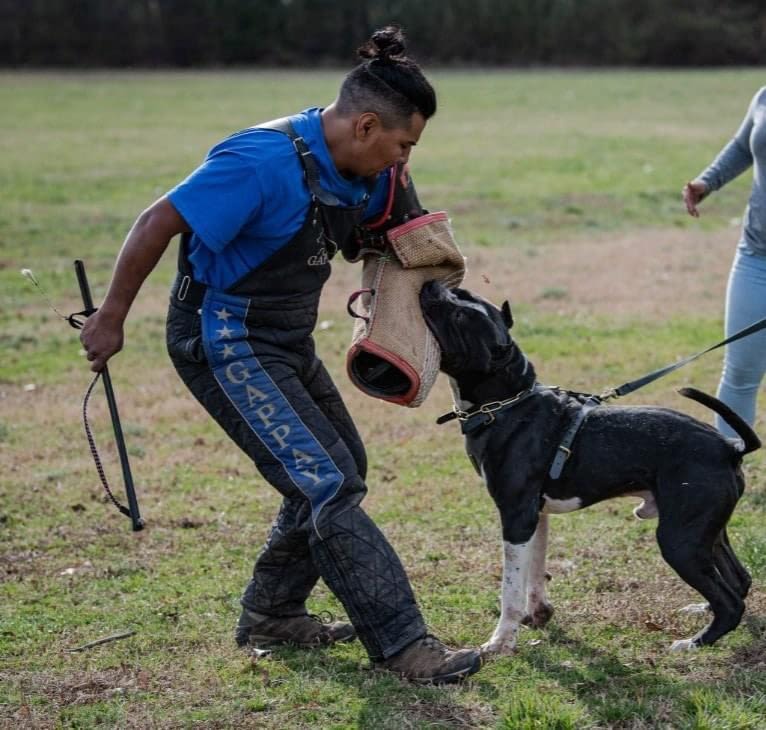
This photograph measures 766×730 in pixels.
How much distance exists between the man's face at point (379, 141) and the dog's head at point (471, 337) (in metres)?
0.61

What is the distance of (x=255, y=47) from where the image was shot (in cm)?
5822

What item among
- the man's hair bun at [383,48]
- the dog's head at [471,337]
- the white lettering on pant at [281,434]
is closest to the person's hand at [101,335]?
the white lettering on pant at [281,434]

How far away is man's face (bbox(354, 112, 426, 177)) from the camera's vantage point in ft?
13.8

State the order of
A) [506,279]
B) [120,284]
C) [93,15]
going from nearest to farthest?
[120,284] → [506,279] → [93,15]

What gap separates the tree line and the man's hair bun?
52701mm

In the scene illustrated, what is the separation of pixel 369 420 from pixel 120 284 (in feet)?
13.3

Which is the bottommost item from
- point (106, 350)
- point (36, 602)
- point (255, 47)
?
point (255, 47)

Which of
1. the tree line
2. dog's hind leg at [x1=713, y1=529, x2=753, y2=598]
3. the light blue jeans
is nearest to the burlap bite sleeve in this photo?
dog's hind leg at [x1=713, y1=529, x2=753, y2=598]

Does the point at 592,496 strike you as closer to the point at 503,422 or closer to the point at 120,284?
the point at 503,422

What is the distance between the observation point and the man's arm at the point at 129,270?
4086 mm

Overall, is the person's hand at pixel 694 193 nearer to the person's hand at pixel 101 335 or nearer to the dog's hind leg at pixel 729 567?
the dog's hind leg at pixel 729 567

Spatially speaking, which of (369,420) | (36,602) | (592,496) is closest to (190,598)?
(36,602)

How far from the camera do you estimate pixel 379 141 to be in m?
4.23

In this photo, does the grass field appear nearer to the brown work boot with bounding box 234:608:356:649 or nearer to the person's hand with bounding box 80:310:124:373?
the brown work boot with bounding box 234:608:356:649
